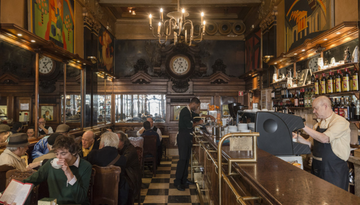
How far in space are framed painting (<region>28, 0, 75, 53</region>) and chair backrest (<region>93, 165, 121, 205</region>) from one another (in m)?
3.05

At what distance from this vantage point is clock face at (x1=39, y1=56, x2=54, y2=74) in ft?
14.3

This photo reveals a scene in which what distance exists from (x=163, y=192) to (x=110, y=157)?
7.11ft

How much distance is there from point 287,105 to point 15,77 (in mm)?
5417

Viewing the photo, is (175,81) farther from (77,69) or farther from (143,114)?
(77,69)

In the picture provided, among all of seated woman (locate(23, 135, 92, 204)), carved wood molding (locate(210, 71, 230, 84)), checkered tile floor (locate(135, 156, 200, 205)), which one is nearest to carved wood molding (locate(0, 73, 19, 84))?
seated woman (locate(23, 135, 92, 204))

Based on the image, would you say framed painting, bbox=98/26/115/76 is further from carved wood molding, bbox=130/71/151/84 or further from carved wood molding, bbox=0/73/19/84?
carved wood molding, bbox=0/73/19/84

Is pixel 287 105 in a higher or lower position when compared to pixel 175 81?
lower

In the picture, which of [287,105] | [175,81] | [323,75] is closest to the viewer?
[323,75]

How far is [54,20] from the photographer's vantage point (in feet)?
15.7

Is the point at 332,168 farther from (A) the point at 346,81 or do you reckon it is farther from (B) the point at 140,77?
(B) the point at 140,77

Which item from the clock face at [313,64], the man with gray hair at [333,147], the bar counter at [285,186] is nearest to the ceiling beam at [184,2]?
the clock face at [313,64]

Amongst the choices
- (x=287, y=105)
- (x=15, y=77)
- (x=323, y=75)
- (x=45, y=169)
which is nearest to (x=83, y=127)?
(x=15, y=77)

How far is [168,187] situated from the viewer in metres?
4.95

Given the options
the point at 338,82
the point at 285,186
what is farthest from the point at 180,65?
the point at 285,186
